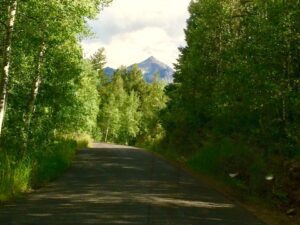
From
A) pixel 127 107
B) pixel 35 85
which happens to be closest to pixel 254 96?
pixel 35 85

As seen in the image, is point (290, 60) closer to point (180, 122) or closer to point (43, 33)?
point (43, 33)

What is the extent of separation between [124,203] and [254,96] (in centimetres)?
748

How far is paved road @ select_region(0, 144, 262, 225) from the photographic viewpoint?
10.4 meters

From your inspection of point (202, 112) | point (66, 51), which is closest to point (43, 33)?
point (66, 51)

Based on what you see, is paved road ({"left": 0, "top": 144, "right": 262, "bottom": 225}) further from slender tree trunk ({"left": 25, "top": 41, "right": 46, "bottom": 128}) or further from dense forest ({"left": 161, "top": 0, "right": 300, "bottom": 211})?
slender tree trunk ({"left": 25, "top": 41, "right": 46, "bottom": 128})

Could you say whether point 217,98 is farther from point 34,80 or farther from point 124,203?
point 124,203

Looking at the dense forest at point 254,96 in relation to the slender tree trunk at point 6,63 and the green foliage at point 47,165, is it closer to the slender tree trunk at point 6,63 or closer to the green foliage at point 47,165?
the green foliage at point 47,165

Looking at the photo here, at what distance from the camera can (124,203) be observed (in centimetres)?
1253

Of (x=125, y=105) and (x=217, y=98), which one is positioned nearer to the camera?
(x=217, y=98)

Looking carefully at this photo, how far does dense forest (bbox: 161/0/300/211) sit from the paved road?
7.20 ft

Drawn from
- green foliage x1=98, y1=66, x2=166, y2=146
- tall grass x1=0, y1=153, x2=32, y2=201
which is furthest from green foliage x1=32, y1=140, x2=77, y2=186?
green foliage x1=98, y1=66, x2=166, y2=146

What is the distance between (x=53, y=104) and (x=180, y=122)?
1249cm

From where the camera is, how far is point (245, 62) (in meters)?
18.1

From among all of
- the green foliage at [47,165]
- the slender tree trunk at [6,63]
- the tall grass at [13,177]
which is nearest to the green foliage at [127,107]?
the green foliage at [47,165]
